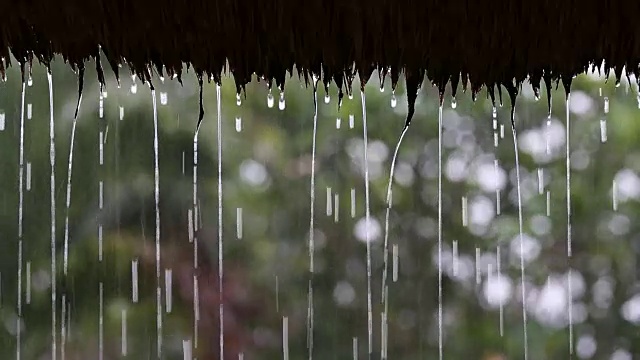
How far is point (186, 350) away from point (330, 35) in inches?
83.9

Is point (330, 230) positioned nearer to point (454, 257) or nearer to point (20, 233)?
point (454, 257)

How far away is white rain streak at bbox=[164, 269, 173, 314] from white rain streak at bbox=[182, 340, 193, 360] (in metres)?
0.12

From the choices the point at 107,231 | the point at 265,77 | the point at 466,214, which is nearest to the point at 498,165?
the point at 466,214

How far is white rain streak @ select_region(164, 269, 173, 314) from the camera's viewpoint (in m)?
2.59

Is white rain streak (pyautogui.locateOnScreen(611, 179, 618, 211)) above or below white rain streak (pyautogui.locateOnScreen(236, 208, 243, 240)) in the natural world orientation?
above

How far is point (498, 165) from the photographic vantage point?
8.86ft

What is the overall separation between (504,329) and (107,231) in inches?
56.0

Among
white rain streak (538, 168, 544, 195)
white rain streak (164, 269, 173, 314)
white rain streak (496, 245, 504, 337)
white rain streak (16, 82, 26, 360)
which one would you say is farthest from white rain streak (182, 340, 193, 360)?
white rain streak (538, 168, 544, 195)

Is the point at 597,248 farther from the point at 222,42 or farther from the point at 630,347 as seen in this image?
the point at 222,42

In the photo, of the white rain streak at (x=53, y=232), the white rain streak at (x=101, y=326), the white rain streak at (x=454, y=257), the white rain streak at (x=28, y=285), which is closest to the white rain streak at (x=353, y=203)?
the white rain streak at (x=454, y=257)

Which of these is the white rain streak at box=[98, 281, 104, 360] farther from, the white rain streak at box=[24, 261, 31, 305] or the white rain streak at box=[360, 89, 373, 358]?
the white rain streak at box=[360, 89, 373, 358]

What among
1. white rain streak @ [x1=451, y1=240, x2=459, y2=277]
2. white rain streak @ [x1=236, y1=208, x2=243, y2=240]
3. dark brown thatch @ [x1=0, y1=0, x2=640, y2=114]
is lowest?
white rain streak @ [x1=451, y1=240, x2=459, y2=277]

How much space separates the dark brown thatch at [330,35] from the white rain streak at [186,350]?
77.4 inches

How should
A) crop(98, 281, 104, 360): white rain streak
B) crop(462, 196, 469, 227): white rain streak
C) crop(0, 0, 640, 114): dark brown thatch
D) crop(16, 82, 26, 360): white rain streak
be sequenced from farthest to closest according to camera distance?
crop(462, 196, 469, 227): white rain streak < crop(98, 281, 104, 360): white rain streak < crop(16, 82, 26, 360): white rain streak < crop(0, 0, 640, 114): dark brown thatch
